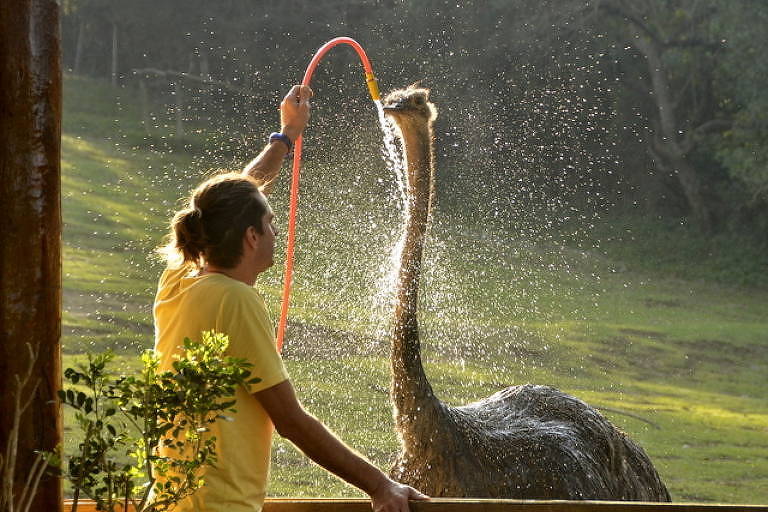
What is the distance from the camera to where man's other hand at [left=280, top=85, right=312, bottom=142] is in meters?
3.11

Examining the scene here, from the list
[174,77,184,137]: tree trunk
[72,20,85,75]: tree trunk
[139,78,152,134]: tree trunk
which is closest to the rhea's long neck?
[174,77,184,137]: tree trunk

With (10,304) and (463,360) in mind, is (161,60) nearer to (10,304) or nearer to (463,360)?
(463,360)

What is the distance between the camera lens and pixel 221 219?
7.74 feet

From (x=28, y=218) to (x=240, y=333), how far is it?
393 mm

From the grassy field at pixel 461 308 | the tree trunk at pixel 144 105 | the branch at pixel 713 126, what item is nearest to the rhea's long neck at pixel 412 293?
the grassy field at pixel 461 308

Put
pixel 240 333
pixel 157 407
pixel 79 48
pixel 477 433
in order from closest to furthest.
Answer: pixel 157 407, pixel 240 333, pixel 477 433, pixel 79 48

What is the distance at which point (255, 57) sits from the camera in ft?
50.6

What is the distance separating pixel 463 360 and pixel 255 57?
6211mm

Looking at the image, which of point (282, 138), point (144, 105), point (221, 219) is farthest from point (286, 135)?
point (144, 105)

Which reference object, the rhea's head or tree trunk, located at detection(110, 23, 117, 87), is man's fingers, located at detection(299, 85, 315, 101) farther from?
tree trunk, located at detection(110, 23, 117, 87)

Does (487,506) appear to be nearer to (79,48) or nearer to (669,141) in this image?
(669,141)

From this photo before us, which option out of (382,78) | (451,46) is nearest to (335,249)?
(382,78)

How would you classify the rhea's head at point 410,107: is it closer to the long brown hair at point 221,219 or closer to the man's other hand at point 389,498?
the long brown hair at point 221,219

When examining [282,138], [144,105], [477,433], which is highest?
[144,105]
